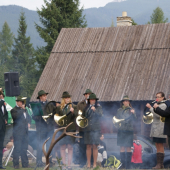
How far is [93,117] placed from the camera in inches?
358

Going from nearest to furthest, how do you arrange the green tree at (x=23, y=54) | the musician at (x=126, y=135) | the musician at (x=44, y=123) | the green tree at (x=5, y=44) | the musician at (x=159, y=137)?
the musician at (x=159, y=137), the musician at (x=126, y=135), the musician at (x=44, y=123), the green tree at (x=23, y=54), the green tree at (x=5, y=44)

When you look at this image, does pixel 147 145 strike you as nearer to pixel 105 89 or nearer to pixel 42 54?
pixel 105 89

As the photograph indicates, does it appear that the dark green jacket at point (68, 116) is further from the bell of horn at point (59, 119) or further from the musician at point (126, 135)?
the musician at point (126, 135)

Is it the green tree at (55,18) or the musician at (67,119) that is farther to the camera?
the green tree at (55,18)

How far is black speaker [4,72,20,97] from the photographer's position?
11250 millimetres

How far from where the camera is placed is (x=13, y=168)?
9.37 meters

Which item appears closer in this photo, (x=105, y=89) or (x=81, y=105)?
(x=81, y=105)

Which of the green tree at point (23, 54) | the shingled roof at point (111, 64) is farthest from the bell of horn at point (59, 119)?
the green tree at point (23, 54)

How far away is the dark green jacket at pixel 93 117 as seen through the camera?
9.00m

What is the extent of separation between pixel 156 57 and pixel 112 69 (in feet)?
5.97

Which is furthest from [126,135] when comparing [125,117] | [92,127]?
[92,127]

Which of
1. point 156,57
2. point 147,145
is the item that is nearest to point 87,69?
point 156,57

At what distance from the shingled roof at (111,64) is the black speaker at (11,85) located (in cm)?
464

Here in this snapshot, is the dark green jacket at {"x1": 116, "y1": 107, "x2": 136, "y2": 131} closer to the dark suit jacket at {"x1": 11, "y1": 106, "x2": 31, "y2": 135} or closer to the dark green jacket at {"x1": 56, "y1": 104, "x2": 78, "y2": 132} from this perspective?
the dark green jacket at {"x1": 56, "y1": 104, "x2": 78, "y2": 132}
